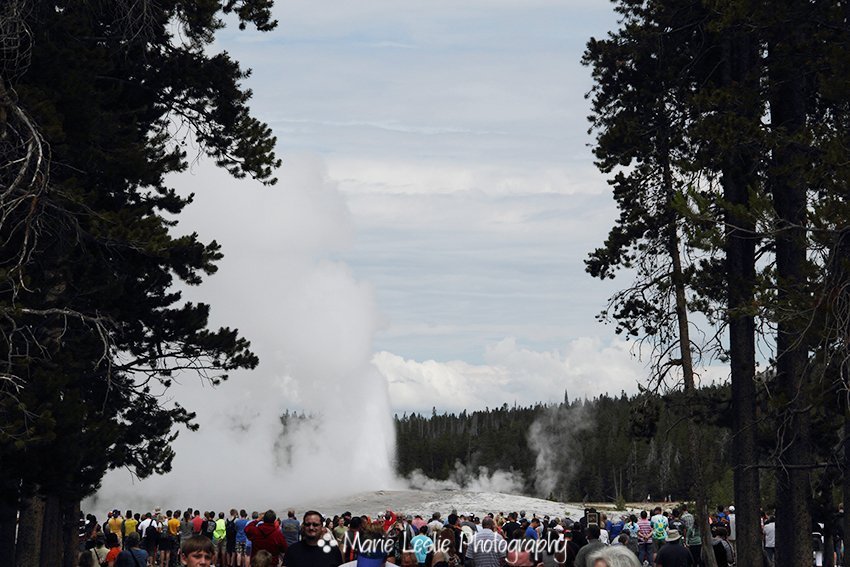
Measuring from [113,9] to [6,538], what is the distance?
9352 millimetres

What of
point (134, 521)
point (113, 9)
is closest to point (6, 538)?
point (113, 9)

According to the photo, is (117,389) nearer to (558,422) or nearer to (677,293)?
(677,293)

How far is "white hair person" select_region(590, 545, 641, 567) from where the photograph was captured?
247 inches

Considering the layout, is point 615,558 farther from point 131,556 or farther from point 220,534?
point 220,534

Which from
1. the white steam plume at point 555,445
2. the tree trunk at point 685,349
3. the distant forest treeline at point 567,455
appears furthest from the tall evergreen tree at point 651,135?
the white steam plume at point 555,445

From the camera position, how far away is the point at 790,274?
2059 cm

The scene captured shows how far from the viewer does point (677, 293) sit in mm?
24859

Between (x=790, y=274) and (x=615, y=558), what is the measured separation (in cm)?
1528

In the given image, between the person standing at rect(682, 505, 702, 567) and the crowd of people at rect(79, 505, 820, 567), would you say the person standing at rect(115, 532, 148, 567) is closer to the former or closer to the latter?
the crowd of people at rect(79, 505, 820, 567)

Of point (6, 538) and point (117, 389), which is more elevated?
point (117, 389)

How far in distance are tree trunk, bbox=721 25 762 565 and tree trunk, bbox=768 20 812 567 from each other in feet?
1.77

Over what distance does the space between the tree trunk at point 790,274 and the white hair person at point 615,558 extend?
13435 mm

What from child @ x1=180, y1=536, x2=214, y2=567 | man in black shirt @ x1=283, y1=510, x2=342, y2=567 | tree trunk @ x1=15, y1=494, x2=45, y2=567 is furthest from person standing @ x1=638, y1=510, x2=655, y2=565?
child @ x1=180, y1=536, x2=214, y2=567

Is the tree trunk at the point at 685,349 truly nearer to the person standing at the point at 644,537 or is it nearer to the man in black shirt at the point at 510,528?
the person standing at the point at 644,537
